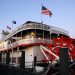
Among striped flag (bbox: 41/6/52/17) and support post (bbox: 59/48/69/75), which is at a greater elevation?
striped flag (bbox: 41/6/52/17)

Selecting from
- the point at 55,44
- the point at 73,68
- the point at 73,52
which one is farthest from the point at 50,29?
the point at 73,68

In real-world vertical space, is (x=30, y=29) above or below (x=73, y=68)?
above

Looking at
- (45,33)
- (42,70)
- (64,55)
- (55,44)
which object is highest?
(45,33)

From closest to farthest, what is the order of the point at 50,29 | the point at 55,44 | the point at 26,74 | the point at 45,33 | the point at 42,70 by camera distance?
the point at 26,74, the point at 42,70, the point at 55,44, the point at 50,29, the point at 45,33

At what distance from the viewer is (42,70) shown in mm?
11109

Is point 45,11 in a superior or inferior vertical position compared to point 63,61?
superior

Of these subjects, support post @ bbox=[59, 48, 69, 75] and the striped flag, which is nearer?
support post @ bbox=[59, 48, 69, 75]

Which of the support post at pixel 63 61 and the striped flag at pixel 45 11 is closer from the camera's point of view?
the support post at pixel 63 61

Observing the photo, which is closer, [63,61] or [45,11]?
[63,61]

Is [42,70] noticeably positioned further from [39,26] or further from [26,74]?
[39,26]

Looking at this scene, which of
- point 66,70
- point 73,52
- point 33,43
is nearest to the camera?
point 66,70

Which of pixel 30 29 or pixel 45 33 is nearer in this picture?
pixel 30 29

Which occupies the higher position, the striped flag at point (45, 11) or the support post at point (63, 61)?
the striped flag at point (45, 11)

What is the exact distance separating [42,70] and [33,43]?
1137 cm
